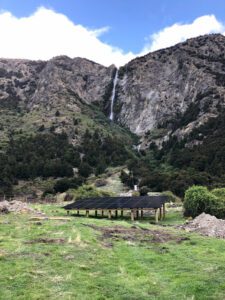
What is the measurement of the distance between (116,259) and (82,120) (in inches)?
5666

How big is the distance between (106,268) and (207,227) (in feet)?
71.2

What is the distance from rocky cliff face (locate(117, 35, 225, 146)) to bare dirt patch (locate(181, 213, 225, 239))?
114 m

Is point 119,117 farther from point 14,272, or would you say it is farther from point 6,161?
point 14,272

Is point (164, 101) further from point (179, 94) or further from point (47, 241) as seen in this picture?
point (47, 241)

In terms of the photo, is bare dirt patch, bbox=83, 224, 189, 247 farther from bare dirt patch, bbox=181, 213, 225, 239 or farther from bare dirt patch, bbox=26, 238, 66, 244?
bare dirt patch, bbox=181, 213, 225, 239

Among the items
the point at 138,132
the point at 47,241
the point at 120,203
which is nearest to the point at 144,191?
the point at 120,203

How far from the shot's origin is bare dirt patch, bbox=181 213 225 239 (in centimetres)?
3864

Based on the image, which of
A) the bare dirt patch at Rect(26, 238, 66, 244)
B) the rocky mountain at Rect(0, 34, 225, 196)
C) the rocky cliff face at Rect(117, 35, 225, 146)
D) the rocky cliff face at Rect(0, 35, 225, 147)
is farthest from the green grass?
the rocky cliff face at Rect(117, 35, 225, 146)

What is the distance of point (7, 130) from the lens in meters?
154

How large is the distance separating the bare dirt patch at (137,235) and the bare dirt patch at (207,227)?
3796mm

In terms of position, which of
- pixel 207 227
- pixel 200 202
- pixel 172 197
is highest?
pixel 200 202

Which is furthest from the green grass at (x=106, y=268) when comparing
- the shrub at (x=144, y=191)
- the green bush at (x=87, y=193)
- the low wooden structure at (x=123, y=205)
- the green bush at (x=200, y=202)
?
the shrub at (x=144, y=191)

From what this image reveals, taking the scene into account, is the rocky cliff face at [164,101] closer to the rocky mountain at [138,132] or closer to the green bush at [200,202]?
the rocky mountain at [138,132]

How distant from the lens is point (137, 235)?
119 ft
